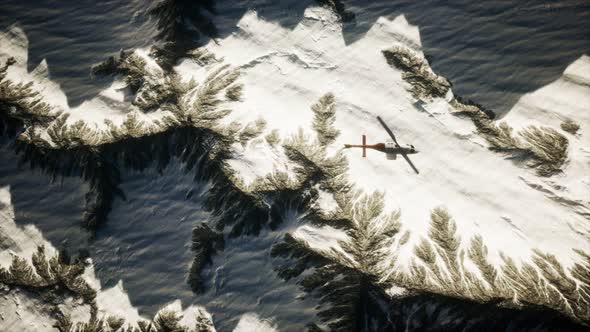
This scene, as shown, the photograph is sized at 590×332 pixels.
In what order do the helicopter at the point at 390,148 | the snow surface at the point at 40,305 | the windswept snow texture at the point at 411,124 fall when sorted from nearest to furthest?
the windswept snow texture at the point at 411,124, the snow surface at the point at 40,305, the helicopter at the point at 390,148

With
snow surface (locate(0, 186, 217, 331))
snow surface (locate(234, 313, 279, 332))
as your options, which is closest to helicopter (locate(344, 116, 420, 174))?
snow surface (locate(234, 313, 279, 332))

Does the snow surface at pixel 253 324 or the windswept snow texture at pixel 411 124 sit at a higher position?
the windswept snow texture at pixel 411 124

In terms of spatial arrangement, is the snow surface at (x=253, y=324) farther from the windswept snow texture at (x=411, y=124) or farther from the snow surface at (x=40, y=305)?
the windswept snow texture at (x=411, y=124)

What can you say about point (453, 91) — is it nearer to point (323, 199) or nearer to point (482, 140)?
point (482, 140)

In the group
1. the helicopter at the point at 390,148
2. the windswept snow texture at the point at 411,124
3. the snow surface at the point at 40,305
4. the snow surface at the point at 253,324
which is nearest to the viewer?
the snow surface at the point at 253,324

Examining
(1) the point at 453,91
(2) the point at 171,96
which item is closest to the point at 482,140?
(1) the point at 453,91

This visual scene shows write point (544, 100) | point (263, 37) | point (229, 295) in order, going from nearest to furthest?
point (229, 295)
point (544, 100)
point (263, 37)

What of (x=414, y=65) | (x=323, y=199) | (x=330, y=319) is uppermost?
(x=414, y=65)

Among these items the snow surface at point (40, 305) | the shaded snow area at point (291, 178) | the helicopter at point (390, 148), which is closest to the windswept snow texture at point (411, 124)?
the shaded snow area at point (291, 178)
